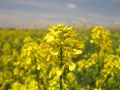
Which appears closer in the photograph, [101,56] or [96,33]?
[96,33]

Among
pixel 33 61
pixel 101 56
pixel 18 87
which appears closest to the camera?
pixel 33 61

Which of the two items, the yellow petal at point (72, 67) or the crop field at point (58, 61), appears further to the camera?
the crop field at point (58, 61)

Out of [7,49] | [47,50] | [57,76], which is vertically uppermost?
[47,50]

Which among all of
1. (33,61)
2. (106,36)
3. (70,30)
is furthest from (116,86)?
(70,30)

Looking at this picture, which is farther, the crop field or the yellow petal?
the crop field

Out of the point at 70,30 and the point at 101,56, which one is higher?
the point at 70,30

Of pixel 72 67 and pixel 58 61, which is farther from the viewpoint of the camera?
pixel 58 61

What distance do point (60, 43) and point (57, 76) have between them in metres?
0.50

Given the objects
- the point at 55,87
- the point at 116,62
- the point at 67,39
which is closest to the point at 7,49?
the point at 116,62

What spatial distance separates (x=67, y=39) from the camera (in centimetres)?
626

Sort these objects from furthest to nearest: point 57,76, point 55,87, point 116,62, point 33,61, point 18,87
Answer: point 18,87
point 116,62
point 33,61
point 55,87
point 57,76

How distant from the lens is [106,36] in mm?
12250

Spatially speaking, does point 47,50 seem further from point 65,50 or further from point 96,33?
point 96,33

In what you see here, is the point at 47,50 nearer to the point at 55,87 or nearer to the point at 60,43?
the point at 60,43
